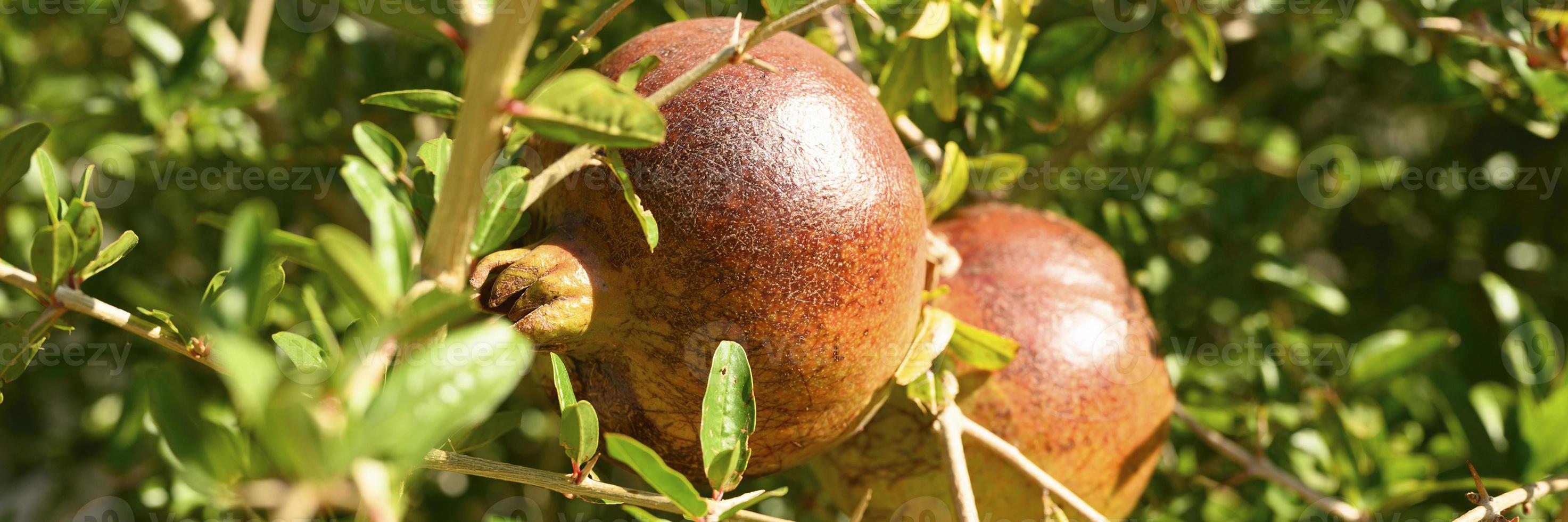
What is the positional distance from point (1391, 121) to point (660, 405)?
250 cm

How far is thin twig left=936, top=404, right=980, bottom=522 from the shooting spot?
0.92m

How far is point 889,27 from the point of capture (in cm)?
128

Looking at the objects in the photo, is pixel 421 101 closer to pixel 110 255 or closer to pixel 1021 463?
pixel 110 255

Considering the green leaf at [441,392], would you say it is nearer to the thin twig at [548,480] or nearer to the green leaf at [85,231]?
the thin twig at [548,480]

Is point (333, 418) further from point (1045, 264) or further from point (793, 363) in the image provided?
point (1045, 264)

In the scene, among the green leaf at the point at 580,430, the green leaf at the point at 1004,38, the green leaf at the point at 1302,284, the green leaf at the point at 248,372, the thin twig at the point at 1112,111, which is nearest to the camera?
the green leaf at the point at 248,372

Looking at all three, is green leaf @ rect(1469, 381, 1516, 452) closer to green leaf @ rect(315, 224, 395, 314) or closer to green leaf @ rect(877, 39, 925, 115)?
green leaf @ rect(877, 39, 925, 115)

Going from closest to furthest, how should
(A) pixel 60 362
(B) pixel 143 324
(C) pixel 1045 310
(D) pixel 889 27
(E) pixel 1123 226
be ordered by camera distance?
1. (B) pixel 143 324
2. (C) pixel 1045 310
3. (D) pixel 889 27
4. (E) pixel 1123 226
5. (A) pixel 60 362

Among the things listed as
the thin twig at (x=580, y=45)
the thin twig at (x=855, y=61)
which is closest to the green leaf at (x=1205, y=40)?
the thin twig at (x=855, y=61)

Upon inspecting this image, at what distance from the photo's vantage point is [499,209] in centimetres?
67

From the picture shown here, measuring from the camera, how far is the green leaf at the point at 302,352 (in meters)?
0.79

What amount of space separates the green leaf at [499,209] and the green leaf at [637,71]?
0.33ft

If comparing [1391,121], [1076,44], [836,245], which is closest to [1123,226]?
[1076,44]

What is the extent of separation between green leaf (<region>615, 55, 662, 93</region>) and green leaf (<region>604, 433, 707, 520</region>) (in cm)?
25
